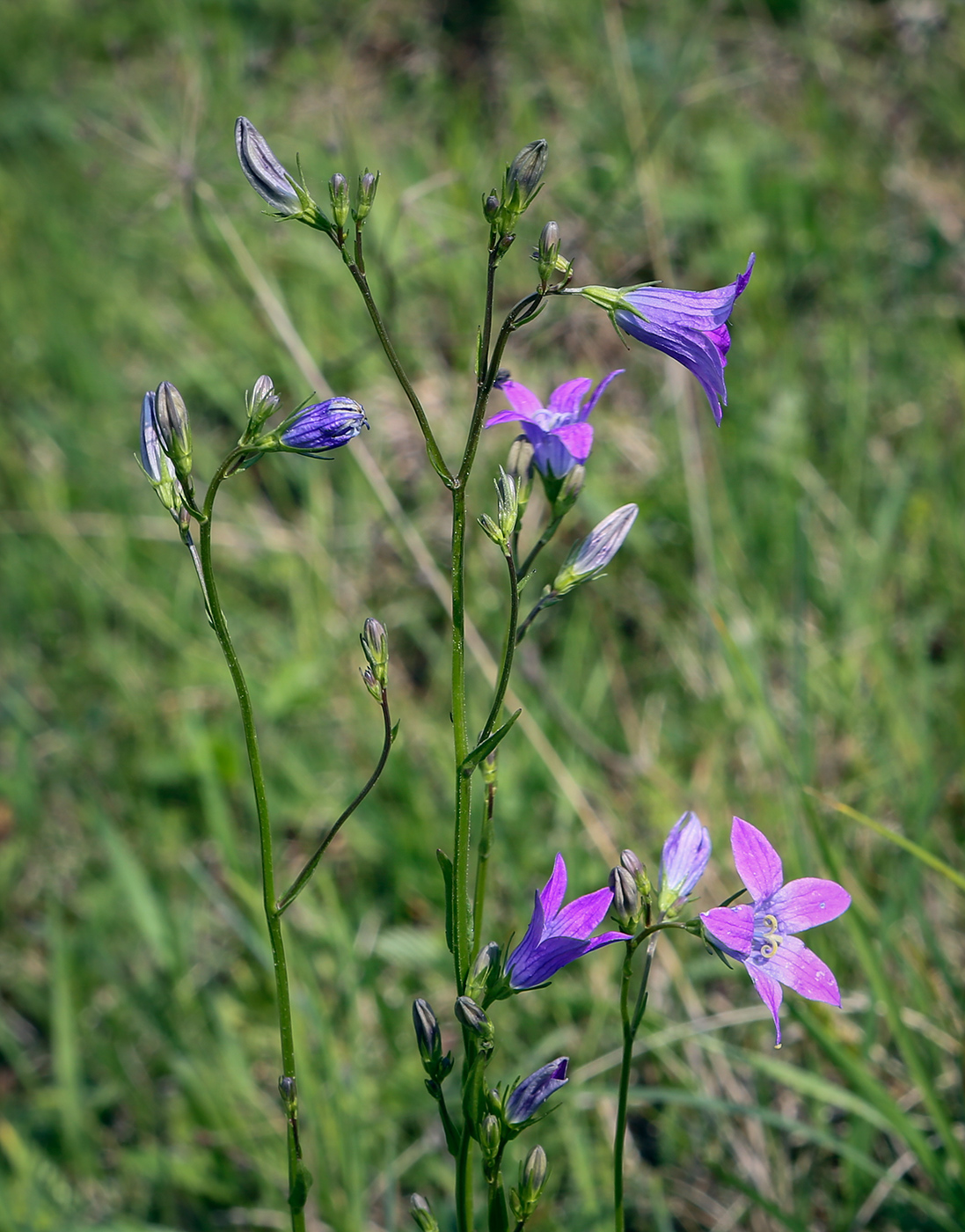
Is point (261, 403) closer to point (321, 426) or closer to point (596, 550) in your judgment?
point (321, 426)

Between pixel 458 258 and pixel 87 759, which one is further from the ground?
pixel 458 258

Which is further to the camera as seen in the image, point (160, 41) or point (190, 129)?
point (160, 41)

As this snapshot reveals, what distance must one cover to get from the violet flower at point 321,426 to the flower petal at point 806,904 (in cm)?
88

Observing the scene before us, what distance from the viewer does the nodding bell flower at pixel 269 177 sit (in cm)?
145

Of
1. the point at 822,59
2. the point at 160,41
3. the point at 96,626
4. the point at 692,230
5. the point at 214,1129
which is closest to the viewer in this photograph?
the point at 214,1129

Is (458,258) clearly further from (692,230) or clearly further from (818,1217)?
(818,1217)

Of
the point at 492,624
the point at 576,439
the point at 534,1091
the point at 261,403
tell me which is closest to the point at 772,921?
the point at 534,1091

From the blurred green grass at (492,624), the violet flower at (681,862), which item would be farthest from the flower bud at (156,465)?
the blurred green grass at (492,624)

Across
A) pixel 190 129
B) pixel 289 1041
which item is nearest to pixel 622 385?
pixel 190 129

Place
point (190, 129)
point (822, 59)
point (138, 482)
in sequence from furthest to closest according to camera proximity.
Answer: point (822, 59) → point (138, 482) → point (190, 129)

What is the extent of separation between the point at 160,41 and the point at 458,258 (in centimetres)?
359

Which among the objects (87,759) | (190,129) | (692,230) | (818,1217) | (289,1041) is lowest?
(818,1217)

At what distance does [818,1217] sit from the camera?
227 centimetres

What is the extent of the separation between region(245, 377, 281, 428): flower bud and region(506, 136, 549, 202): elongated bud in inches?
16.8
